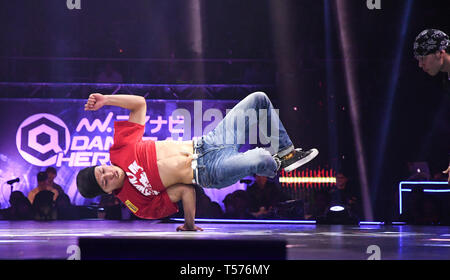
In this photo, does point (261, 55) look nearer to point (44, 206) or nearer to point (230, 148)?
point (44, 206)

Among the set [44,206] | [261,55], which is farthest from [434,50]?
[44,206]

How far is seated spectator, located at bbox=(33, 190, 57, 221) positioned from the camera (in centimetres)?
684

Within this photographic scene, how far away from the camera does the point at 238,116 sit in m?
4.14

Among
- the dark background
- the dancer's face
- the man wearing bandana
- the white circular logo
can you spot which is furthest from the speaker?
the white circular logo

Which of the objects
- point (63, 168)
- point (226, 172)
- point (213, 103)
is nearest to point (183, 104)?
point (213, 103)

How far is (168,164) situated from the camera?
3.99 m

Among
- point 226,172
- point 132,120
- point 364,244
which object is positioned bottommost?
point 364,244

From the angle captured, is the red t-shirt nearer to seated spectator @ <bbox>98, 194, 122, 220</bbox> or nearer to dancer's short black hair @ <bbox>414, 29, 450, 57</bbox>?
dancer's short black hair @ <bbox>414, 29, 450, 57</bbox>

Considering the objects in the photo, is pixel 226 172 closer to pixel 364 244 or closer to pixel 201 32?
pixel 364 244

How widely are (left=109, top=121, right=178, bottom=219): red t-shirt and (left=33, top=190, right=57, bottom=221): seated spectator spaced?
3.17 metres

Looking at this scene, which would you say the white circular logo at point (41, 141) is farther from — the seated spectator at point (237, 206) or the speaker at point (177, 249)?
the speaker at point (177, 249)

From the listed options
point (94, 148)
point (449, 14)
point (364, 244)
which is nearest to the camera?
point (364, 244)

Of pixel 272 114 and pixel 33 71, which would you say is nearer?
pixel 272 114

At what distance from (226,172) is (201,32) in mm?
4161
